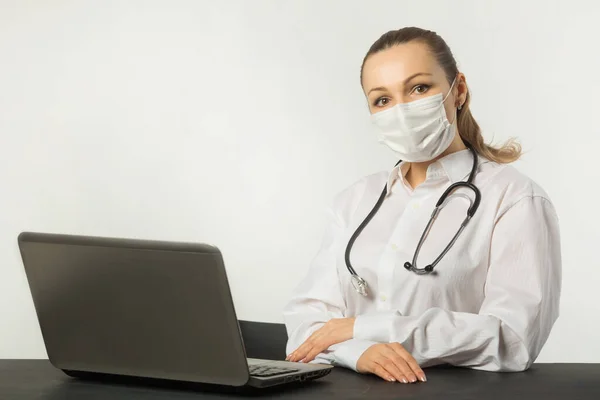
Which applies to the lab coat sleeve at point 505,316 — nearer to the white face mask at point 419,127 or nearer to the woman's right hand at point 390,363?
the woman's right hand at point 390,363

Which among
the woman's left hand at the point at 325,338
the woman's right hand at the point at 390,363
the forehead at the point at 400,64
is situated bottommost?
the woman's left hand at the point at 325,338

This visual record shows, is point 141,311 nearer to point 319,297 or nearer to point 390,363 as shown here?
point 390,363

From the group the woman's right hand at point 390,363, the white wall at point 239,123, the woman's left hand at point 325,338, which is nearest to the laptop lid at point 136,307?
the woman's right hand at point 390,363

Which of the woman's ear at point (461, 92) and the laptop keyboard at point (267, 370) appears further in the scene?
the woman's ear at point (461, 92)

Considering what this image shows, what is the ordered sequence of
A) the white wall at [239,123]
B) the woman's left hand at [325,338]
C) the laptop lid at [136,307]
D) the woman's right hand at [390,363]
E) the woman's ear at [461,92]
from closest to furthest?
1. the laptop lid at [136,307]
2. the woman's right hand at [390,363]
3. the woman's left hand at [325,338]
4. the woman's ear at [461,92]
5. the white wall at [239,123]

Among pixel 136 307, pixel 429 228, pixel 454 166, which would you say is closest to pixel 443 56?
pixel 454 166

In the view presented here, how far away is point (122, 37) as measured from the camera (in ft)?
12.8

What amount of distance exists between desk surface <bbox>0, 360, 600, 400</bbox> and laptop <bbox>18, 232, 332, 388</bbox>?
0.09 feet

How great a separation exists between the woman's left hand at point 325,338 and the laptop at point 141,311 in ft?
1.09

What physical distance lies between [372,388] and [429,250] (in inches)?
24.2

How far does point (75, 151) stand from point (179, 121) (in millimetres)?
482

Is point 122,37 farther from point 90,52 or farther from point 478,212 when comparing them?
point 478,212

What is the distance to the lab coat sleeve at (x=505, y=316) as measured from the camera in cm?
179

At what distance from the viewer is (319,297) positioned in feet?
7.20
